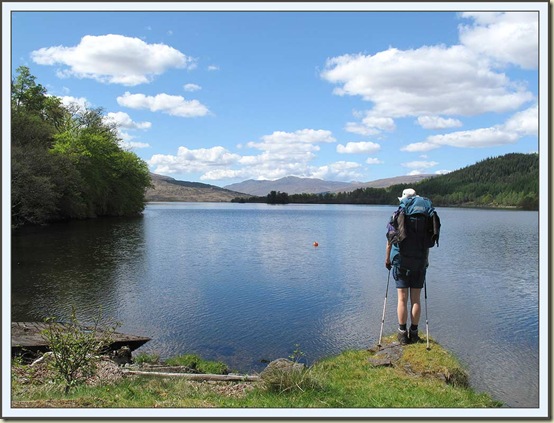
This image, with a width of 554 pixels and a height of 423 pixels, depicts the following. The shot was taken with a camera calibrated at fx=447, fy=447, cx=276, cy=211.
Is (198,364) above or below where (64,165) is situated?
below

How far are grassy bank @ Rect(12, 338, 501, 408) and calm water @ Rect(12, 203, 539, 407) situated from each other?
10.2 feet

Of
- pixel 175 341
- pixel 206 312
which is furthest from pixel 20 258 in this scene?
pixel 175 341

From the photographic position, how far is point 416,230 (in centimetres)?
816

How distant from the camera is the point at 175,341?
1388 cm

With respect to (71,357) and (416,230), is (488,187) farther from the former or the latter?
(71,357)

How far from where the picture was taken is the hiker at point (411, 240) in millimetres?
8070

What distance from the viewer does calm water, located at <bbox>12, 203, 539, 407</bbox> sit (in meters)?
13.0

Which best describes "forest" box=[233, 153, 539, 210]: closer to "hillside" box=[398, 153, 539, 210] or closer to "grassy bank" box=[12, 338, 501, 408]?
"hillside" box=[398, 153, 539, 210]

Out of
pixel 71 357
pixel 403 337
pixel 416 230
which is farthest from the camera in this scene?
pixel 403 337

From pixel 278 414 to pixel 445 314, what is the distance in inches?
536

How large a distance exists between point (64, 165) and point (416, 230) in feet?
174

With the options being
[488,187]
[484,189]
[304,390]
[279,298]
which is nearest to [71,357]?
[304,390]

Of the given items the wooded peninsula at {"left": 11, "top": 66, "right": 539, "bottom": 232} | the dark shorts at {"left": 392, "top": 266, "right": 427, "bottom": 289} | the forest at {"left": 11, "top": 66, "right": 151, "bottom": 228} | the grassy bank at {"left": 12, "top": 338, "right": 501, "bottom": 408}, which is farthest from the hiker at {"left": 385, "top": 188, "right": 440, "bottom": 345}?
the forest at {"left": 11, "top": 66, "right": 151, "bottom": 228}

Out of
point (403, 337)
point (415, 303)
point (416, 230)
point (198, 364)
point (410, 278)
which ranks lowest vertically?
point (198, 364)
